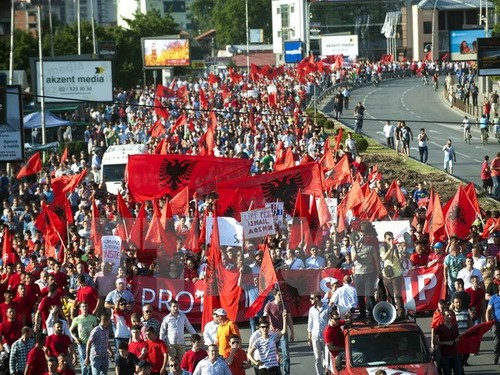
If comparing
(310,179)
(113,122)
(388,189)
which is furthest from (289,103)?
(310,179)

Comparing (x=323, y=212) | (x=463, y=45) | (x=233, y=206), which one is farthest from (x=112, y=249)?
(x=463, y=45)

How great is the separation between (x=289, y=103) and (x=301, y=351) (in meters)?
39.9

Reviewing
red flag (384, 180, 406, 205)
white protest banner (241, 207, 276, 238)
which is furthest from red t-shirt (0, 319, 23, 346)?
red flag (384, 180, 406, 205)

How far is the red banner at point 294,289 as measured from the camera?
20.4 meters

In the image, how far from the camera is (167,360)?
1536 cm

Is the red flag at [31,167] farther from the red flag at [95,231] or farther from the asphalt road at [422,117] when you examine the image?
the asphalt road at [422,117]

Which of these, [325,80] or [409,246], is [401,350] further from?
[325,80]

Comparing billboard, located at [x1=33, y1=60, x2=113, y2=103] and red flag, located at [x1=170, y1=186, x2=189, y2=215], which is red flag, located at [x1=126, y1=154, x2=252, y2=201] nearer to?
red flag, located at [x1=170, y1=186, x2=189, y2=215]

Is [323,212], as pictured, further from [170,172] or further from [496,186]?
[496,186]

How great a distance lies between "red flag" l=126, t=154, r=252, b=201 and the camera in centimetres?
2645

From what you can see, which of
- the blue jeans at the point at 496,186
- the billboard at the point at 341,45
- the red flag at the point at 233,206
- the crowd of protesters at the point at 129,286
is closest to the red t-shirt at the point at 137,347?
the crowd of protesters at the point at 129,286

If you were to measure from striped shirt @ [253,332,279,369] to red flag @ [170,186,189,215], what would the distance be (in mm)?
9718

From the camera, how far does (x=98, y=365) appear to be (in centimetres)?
1614

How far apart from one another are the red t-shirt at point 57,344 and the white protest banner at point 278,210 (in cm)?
909
